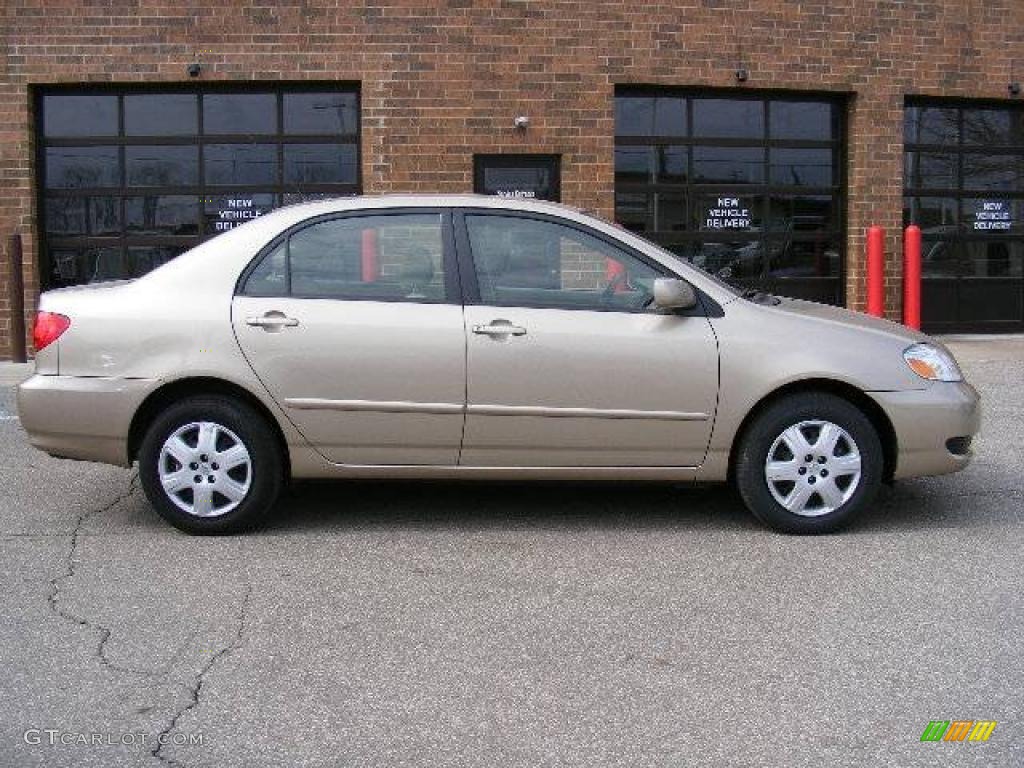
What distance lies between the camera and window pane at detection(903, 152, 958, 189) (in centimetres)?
1431

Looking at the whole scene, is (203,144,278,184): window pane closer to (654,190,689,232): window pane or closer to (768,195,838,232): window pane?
(654,190,689,232): window pane

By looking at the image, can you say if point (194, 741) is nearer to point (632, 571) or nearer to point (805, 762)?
point (805, 762)

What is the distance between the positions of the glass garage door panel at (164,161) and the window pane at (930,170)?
6.41 meters

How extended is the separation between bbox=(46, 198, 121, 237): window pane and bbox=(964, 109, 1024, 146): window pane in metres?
9.76

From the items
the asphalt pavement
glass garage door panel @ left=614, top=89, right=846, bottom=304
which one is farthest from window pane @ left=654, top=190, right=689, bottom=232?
the asphalt pavement

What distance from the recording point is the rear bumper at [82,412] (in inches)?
232

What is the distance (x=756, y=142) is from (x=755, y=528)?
8.52 meters

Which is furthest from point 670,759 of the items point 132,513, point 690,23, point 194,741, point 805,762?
point 690,23

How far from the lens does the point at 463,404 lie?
5828 millimetres

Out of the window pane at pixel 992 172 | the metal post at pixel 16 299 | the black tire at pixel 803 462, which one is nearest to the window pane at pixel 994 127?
the window pane at pixel 992 172

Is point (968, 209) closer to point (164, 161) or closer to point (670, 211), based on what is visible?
point (670, 211)

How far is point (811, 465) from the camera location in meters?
5.88

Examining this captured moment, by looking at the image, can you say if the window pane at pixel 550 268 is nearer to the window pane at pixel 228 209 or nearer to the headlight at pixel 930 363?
the headlight at pixel 930 363

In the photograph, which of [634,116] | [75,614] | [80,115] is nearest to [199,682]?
[75,614]
